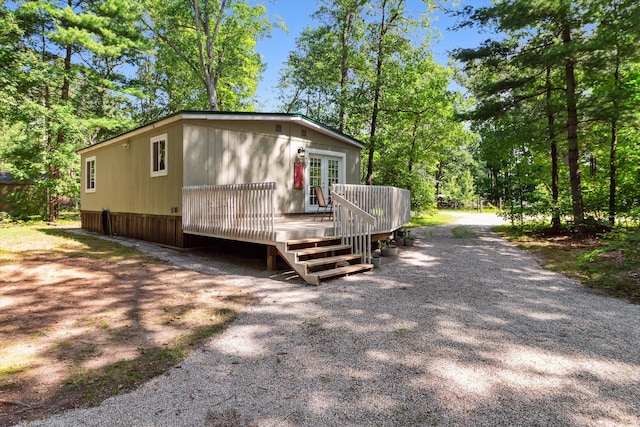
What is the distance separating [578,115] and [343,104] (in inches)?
381

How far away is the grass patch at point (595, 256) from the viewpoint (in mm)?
4824

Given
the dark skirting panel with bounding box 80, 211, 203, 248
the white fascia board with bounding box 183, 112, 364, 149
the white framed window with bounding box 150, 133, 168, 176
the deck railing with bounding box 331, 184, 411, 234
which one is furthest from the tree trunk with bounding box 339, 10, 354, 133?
the dark skirting panel with bounding box 80, 211, 203, 248

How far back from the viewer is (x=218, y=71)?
66.7 feet

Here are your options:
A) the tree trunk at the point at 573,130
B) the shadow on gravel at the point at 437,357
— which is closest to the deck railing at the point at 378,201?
the shadow on gravel at the point at 437,357

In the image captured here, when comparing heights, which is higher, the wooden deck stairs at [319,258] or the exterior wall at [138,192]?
the exterior wall at [138,192]

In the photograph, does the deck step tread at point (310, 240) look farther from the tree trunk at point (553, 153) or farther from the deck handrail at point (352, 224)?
the tree trunk at point (553, 153)

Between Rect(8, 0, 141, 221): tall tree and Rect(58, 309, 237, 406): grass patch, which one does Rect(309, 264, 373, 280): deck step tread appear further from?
Rect(8, 0, 141, 221): tall tree

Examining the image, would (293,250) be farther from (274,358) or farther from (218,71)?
(218,71)

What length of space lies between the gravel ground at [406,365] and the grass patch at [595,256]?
574mm

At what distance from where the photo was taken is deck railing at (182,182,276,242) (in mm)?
5805

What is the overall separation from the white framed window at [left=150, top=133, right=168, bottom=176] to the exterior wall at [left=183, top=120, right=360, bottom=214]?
1006mm

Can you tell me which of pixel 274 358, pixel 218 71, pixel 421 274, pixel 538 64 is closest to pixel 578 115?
pixel 538 64

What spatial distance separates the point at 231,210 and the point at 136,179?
504cm

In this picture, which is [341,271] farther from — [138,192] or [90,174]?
[90,174]
